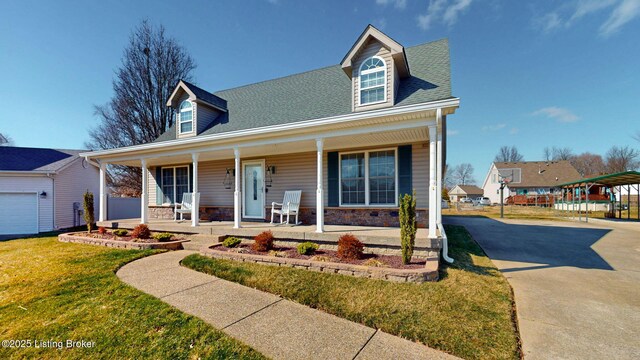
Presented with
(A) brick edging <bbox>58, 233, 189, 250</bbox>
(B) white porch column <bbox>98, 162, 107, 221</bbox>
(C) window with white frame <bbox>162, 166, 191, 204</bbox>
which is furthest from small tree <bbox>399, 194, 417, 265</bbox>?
(B) white porch column <bbox>98, 162, 107, 221</bbox>

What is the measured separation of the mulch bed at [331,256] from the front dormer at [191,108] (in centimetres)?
604

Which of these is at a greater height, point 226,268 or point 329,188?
point 329,188

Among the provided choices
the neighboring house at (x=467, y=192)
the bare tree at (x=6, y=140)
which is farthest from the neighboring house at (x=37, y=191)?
the neighboring house at (x=467, y=192)

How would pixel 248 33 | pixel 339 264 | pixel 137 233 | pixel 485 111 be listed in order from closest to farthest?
pixel 339 264, pixel 137 233, pixel 248 33, pixel 485 111

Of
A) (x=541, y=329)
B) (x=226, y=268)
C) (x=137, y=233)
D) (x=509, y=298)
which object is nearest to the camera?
(x=541, y=329)

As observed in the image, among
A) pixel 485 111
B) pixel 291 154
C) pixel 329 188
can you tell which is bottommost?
pixel 329 188

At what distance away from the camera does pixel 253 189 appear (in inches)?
381

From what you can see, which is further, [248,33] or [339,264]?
[248,33]

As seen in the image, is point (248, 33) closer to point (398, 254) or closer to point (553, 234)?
point (398, 254)

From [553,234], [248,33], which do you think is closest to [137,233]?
[248,33]

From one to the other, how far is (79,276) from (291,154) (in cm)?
612

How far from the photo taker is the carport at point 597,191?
14.1 m

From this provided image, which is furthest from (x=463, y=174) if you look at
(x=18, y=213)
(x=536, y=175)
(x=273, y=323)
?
(x=18, y=213)

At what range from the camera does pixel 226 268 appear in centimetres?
516
